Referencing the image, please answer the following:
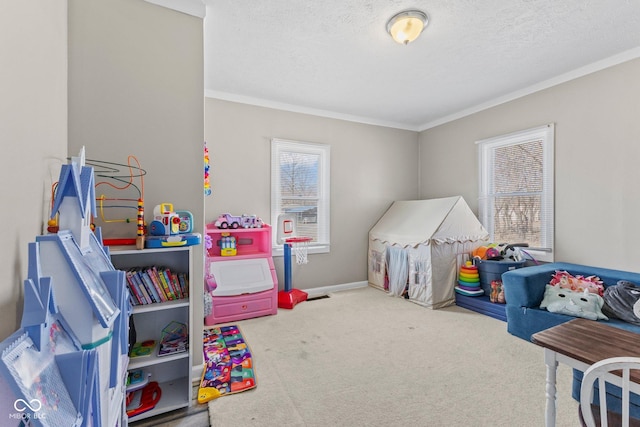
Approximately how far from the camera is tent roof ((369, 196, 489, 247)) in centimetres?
346

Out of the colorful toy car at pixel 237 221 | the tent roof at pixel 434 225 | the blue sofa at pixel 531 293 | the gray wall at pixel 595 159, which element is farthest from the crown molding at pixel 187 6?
the gray wall at pixel 595 159

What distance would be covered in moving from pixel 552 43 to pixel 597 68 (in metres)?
0.82

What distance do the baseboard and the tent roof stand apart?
2.67 feet

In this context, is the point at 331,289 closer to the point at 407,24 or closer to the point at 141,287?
the point at 141,287

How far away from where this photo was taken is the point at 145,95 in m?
1.88

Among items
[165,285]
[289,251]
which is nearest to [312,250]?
[289,251]

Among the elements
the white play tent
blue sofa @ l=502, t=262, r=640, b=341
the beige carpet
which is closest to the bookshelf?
the beige carpet

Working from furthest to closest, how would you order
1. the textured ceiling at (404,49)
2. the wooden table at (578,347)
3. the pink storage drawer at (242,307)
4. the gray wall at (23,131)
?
the pink storage drawer at (242,307) → the textured ceiling at (404,49) → the wooden table at (578,347) → the gray wall at (23,131)

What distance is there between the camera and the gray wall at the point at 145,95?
1727 millimetres

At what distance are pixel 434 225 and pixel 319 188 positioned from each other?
169 centimetres

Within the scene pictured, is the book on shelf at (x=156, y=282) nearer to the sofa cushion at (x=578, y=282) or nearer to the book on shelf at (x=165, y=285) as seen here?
the book on shelf at (x=165, y=285)

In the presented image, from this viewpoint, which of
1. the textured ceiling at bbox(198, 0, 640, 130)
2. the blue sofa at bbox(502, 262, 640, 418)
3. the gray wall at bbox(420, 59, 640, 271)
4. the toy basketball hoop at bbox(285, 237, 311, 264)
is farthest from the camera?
the toy basketball hoop at bbox(285, 237, 311, 264)

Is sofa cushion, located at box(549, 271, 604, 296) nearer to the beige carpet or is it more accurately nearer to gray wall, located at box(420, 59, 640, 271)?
gray wall, located at box(420, 59, 640, 271)

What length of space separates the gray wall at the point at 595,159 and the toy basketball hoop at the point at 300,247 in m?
3.03
